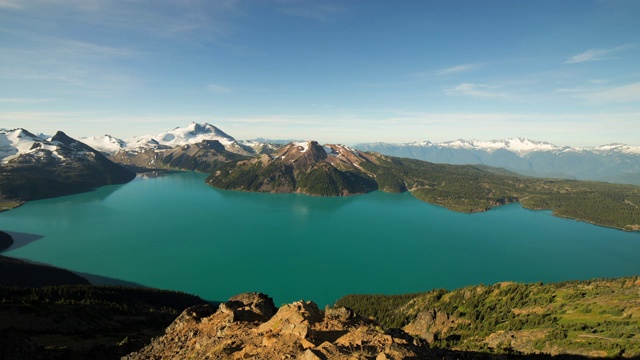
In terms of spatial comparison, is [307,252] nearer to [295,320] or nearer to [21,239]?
[295,320]

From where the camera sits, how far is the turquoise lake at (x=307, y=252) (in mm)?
105194

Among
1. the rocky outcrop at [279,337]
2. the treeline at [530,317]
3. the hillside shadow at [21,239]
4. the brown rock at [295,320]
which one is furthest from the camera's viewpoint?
the hillside shadow at [21,239]

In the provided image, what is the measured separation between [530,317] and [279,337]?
51.8m

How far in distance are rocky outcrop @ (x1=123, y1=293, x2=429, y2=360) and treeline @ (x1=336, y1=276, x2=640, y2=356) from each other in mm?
29460

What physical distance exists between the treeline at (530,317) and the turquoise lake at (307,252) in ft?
110

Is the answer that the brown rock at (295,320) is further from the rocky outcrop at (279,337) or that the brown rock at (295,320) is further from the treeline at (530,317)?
the treeline at (530,317)

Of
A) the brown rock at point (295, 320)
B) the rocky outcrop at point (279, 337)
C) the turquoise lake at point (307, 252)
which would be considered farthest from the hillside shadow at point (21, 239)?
the brown rock at point (295, 320)

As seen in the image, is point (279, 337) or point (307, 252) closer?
point (279, 337)

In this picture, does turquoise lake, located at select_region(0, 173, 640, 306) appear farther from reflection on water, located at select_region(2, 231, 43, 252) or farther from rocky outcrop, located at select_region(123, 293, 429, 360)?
rocky outcrop, located at select_region(123, 293, 429, 360)

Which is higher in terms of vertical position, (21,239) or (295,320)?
(295,320)

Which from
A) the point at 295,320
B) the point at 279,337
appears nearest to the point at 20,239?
the point at 295,320

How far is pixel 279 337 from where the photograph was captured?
790 inches

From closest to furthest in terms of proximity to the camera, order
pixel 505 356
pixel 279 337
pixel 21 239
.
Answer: pixel 279 337, pixel 505 356, pixel 21 239

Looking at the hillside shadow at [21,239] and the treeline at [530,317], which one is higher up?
the treeline at [530,317]
